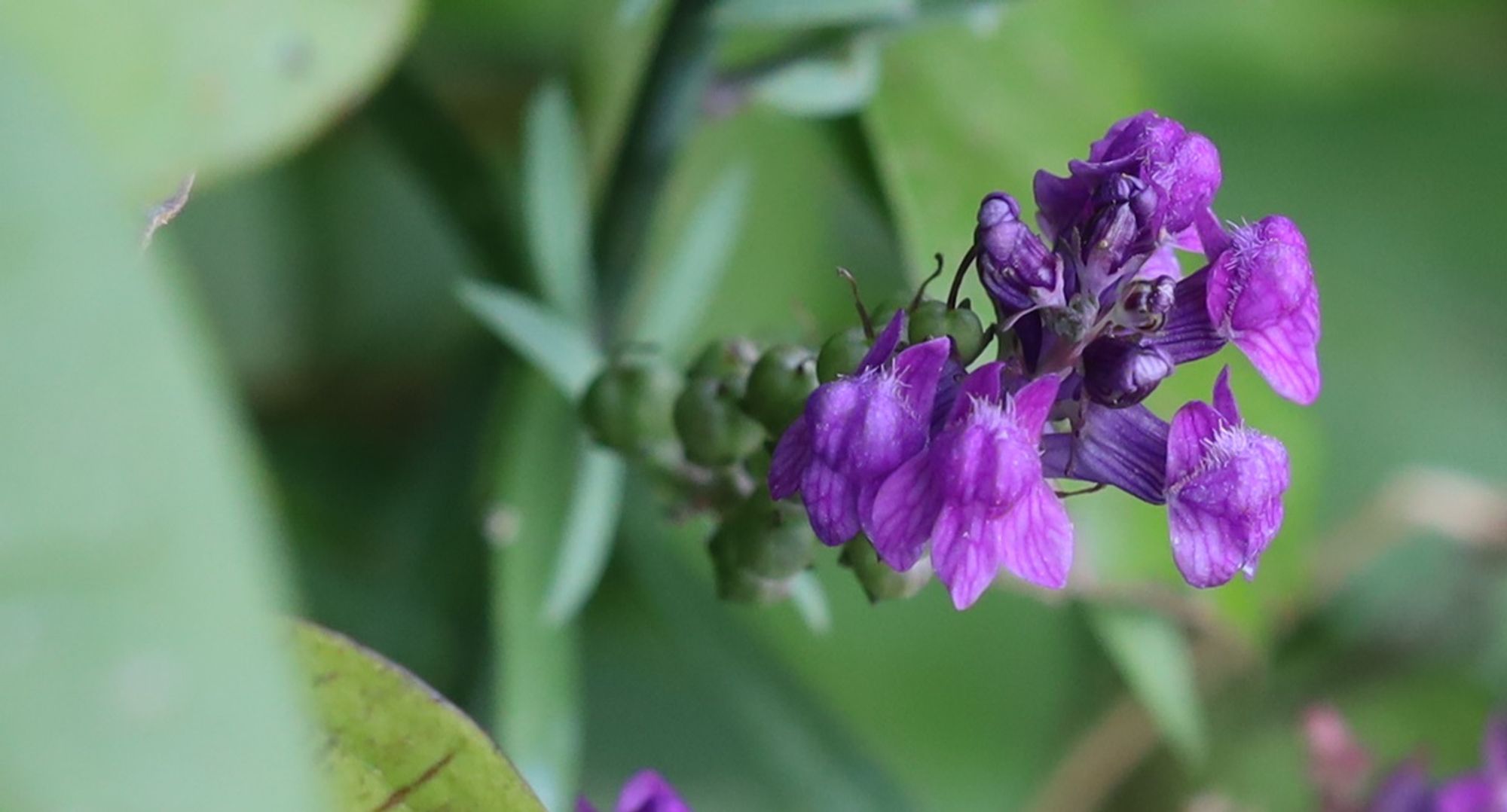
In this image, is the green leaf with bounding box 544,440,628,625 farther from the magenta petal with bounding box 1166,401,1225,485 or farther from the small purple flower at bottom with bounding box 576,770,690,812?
the magenta petal with bounding box 1166,401,1225,485

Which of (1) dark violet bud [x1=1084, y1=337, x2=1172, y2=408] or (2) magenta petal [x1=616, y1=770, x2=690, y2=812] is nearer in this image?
(1) dark violet bud [x1=1084, y1=337, x2=1172, y2=408]

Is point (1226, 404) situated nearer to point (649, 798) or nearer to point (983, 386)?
point (983, 386)

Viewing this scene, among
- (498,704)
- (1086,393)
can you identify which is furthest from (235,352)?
(1086,393)

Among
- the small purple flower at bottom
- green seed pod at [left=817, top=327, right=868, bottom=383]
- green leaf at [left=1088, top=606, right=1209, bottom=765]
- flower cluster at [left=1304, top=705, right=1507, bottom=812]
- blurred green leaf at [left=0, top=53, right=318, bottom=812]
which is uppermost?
blurred green leaf at [left=0, top=53, right=318, bottom=812]

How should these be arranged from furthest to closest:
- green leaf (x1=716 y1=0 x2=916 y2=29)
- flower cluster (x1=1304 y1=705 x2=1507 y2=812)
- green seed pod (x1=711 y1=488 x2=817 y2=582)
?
flower cluster (x1=1304 y1=705 x2=1507 y2=812) → green leaf (x1=716 y1=0 x2=916 y2=29) → green seed pod (x1=711 y1=488 x2=817 y2=582)

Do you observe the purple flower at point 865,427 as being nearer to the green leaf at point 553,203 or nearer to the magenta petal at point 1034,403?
the magenta petal at point 1034,403

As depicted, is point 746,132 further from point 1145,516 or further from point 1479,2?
point 1479,2

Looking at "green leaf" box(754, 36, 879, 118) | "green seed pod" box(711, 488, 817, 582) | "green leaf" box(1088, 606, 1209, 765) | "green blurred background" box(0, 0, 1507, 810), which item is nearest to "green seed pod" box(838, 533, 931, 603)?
"green seed pod" box(711, 488, 817, 582)

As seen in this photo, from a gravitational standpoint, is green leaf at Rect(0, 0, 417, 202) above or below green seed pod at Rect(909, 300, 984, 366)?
above
